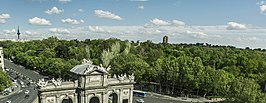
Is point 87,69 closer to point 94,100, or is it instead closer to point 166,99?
point 94,100

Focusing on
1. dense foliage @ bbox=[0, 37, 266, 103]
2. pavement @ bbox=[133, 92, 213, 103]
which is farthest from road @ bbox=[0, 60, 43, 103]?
pavement @ bbox=[133, 92, 213, 103]

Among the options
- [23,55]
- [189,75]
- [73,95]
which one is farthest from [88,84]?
[23,55]

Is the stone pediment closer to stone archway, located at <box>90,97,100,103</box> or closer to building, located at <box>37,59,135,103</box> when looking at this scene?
building, located at <box>37,59,135,103</box>

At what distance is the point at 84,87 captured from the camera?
48156mm

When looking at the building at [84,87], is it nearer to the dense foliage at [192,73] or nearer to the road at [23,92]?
the road at [23,92]

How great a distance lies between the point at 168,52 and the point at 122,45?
24.6m

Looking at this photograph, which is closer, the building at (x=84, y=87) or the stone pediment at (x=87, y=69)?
the building at (x=84, y=87)

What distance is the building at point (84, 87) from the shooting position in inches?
1801

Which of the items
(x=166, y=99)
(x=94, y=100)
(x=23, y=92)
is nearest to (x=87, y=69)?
(x=94, y=100)

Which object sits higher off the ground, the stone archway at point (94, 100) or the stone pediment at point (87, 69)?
the stone pediment at point (87, 69)

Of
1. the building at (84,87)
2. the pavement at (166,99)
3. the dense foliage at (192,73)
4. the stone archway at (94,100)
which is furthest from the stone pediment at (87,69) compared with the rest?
the dense foliage at (192,73)

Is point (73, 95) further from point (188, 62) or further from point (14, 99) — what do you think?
point (188, 62)

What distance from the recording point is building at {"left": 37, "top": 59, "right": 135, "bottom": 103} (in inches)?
1801

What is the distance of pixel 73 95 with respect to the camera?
48656 mm
